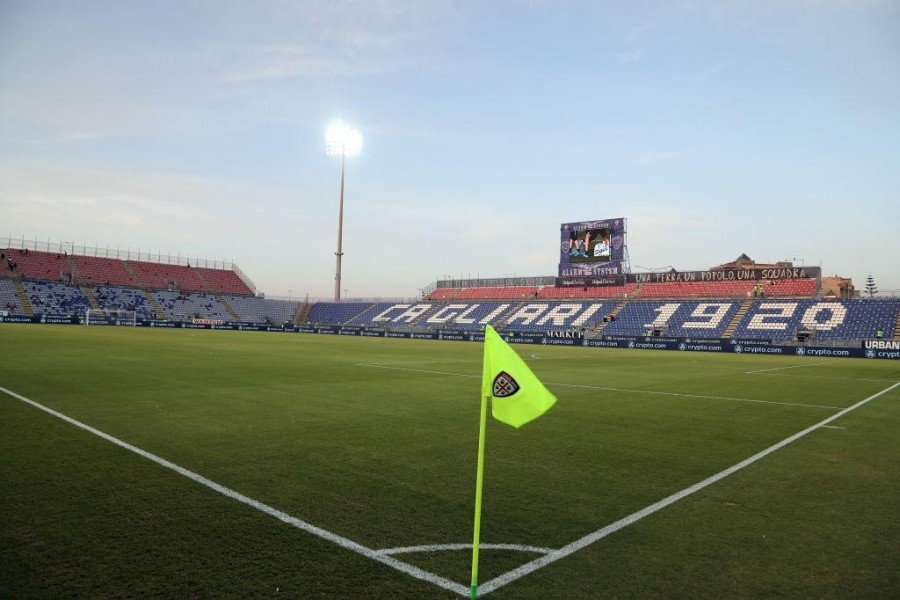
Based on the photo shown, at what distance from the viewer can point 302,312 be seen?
88625 mm

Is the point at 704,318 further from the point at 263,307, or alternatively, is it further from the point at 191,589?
the point at 263,307

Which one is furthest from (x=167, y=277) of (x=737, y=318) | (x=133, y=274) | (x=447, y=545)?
(x=447, y=545)

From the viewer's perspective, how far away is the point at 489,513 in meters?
5.25

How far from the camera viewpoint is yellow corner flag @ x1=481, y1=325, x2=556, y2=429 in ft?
12.0

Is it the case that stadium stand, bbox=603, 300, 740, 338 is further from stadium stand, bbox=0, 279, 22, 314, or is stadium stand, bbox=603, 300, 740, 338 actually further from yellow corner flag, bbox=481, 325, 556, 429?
stadium stand, bbox=0, 279, 22, 314

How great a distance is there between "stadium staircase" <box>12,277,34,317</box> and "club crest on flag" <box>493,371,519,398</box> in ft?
241

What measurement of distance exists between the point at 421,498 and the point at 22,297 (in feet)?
251

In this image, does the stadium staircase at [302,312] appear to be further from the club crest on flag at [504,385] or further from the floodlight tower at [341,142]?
the club crest on flag at [504,385]

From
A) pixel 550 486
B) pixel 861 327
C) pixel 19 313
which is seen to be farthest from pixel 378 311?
pixel 550 486

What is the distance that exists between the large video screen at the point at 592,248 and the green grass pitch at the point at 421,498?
46.0 meters

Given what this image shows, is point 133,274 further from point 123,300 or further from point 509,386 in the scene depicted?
point 509,386

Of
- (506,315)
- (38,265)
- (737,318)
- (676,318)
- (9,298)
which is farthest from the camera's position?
(38,265)

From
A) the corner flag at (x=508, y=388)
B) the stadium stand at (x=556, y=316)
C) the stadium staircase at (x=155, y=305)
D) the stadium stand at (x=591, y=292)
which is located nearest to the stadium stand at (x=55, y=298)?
the stadium staircase at (x=155, y=305)

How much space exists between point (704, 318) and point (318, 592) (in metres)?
55.8
